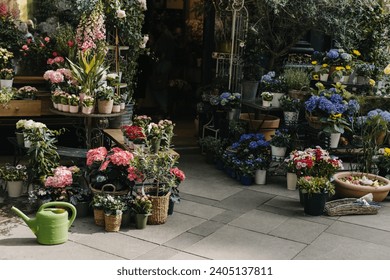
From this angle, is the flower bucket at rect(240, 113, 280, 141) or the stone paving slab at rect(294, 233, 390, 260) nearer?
the stone paving slab at rect(294, 233, 390, 260)

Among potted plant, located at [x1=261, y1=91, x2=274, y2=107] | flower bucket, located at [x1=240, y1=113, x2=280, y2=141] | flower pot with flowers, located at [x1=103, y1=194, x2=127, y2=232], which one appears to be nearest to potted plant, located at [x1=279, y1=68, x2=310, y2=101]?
potted plant, located at [x1=261, y1=91, x2=274, y2=107]

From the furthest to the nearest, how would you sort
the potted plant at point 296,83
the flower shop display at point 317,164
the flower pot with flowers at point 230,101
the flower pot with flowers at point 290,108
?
the flower pot with flowers at point 230,101, the potted plant at point 296,83, the flower pot with flowers at point 290,108, the flower shop display at point 317,164

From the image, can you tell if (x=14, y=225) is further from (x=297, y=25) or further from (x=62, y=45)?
(x=297, y=25)

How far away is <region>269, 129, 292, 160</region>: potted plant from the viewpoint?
8461 mm

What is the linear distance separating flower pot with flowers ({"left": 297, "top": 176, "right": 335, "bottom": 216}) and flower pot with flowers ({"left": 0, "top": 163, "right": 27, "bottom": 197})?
3.50 metres

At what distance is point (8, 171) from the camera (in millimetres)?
7316

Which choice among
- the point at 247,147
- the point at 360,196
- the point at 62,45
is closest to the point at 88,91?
the point at 62,45

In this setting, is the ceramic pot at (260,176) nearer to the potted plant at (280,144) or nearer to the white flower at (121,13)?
the potted plant at (280,144)

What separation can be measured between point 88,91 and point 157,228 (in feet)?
6.60

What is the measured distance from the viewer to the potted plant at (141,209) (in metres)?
6.36

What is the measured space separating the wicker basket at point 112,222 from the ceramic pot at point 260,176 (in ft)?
8.75

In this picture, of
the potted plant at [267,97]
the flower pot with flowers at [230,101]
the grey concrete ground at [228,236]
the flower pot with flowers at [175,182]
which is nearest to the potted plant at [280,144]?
the potted plant at [267,97]

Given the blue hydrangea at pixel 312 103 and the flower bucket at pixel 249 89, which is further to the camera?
the flower bucket at pixel 249 89

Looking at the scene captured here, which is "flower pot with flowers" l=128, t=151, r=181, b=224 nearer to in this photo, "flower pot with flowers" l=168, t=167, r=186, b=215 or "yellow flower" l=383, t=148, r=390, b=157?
"flower pot with flowers" l=168, t=167, r=186, b=215
